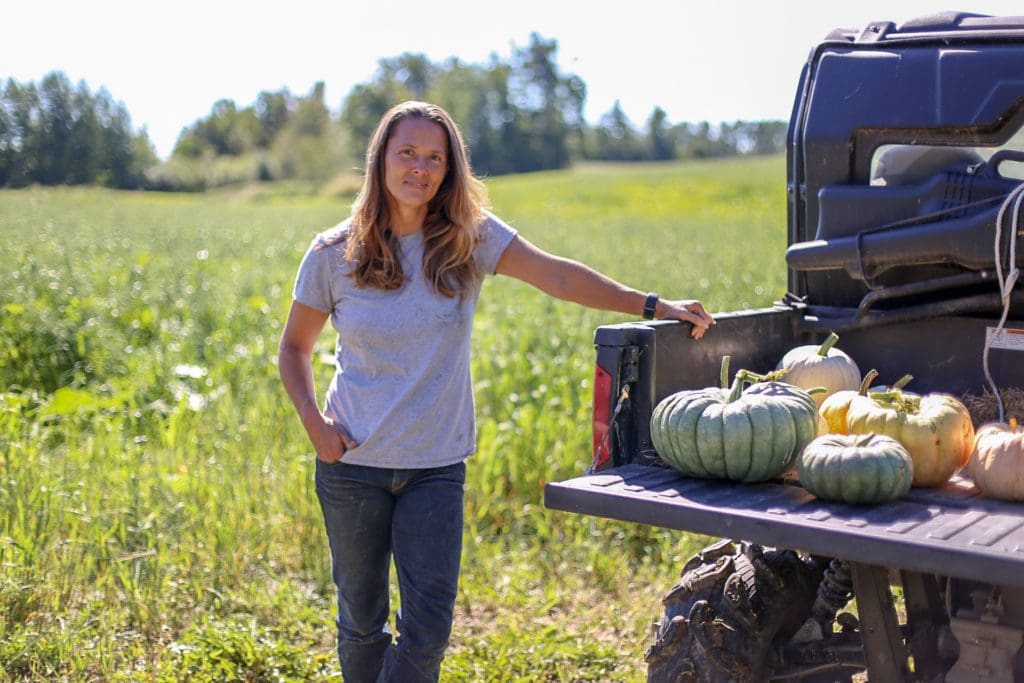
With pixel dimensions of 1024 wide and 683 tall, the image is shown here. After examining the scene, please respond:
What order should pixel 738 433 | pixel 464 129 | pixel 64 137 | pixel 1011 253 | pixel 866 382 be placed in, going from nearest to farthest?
pixel 738 433, pixel 866 382, pixel 1011 253, pixel 64 137, pixel 464 129

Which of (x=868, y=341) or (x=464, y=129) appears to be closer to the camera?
(x=868, y=341)

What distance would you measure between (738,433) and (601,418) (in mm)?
579

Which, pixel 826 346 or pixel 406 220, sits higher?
pixel 406 220

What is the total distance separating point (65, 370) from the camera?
882 cm

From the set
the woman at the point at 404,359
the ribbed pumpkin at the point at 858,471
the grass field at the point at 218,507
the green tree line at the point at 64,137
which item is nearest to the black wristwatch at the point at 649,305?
the woman at the point at 404,359

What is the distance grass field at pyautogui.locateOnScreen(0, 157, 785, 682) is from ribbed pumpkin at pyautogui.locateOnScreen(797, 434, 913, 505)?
1876 millimetres

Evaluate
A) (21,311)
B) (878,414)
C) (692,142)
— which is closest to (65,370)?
(21,311)

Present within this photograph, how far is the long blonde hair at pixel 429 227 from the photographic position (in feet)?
12.1

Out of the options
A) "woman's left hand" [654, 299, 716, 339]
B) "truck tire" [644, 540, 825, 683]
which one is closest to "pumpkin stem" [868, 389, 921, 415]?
"woman's left hand" [654, 299, 716, 339]

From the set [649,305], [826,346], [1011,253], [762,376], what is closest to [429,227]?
[649,305]

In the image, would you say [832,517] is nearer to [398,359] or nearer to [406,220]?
[398,359]

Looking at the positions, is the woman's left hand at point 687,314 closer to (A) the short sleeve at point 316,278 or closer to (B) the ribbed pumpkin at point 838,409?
(B) the ribbed pumpkin at point 838,409

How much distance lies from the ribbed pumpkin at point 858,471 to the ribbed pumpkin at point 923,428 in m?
0.17

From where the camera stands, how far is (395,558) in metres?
3.74
